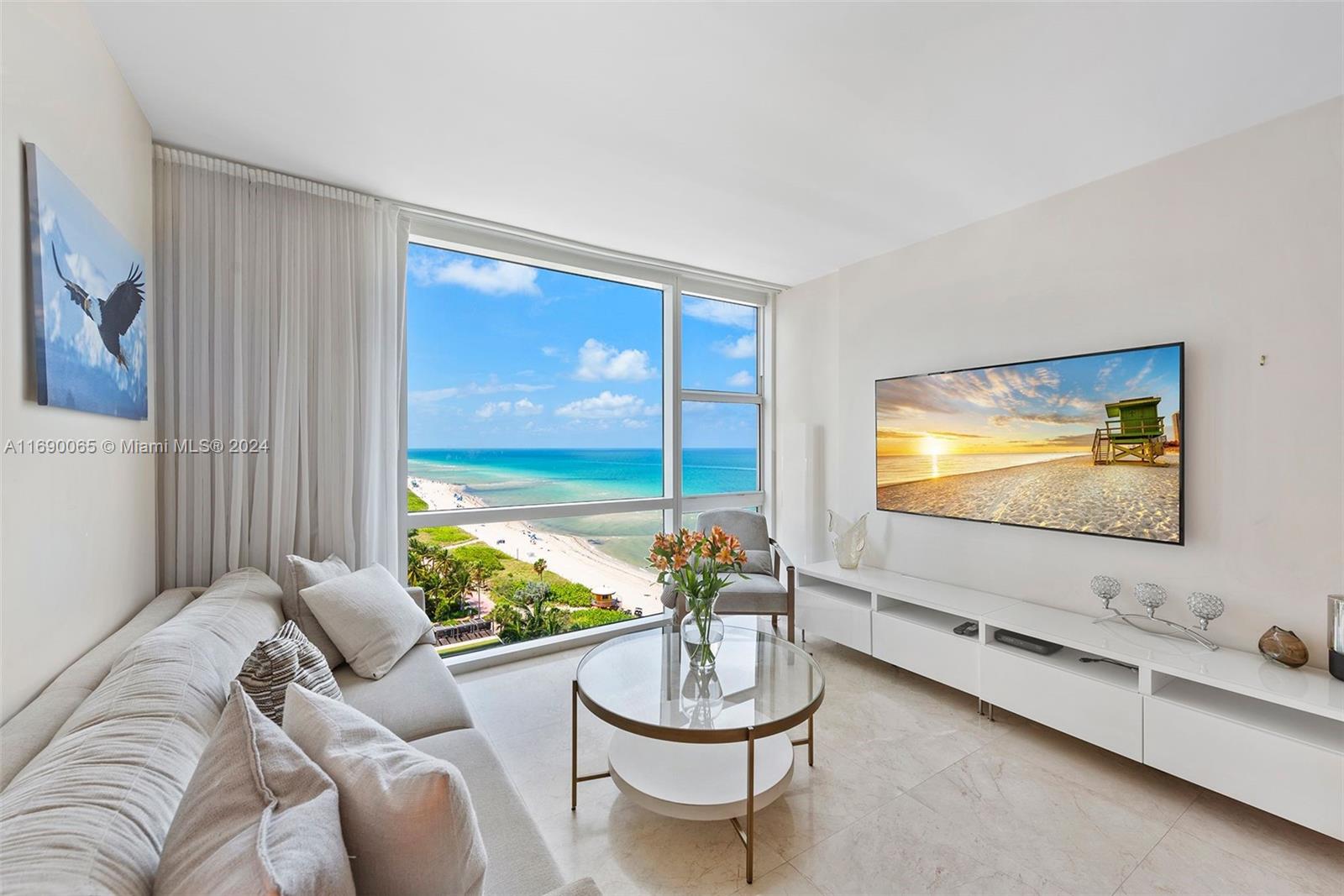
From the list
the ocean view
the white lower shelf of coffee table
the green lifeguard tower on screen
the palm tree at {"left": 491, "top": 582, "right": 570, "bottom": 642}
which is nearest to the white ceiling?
the green lifeguard tower on screen

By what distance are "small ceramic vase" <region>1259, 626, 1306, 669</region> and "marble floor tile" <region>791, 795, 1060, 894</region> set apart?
50.6 inches

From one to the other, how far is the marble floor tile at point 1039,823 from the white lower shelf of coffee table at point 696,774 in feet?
1.96

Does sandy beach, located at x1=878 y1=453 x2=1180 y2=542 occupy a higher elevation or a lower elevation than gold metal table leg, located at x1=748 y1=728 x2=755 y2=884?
higher

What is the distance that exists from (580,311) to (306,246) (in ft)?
8.01

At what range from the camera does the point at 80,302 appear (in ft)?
4.94

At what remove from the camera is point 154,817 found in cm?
88

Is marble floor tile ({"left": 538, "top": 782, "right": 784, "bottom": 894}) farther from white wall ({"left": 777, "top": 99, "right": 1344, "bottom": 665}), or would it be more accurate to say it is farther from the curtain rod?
the curtain rod

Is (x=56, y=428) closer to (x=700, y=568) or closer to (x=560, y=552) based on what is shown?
(x=700, y=568)

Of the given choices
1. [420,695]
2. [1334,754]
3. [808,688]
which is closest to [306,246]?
[420,695]

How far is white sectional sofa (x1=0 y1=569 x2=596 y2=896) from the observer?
755 millimetres

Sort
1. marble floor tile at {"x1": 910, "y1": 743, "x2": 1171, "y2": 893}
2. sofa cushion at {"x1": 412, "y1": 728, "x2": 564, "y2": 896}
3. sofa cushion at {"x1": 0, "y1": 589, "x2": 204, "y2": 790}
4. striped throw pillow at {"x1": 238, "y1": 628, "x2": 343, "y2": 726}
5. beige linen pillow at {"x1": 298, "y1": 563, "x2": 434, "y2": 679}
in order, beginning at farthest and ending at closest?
beige linen pillow at {"x1": 298, "y1": 563, "x2": 434, "y2": 679} → marble floor tile at {"x1": 910, "y1": 743, "x2": 1171, "y2": 893} → striped throw pillow at {"x1": 238, "y1": 628, "x2": 343, "y2": 726} → sofa cushion at {"x1": 412, "y1": 728, "x2": 564, "y2": 896} → sofa cushion at {"x1": 0, "y1": 589, "x2": 204, "y2": 790}

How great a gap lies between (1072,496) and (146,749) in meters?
3.36

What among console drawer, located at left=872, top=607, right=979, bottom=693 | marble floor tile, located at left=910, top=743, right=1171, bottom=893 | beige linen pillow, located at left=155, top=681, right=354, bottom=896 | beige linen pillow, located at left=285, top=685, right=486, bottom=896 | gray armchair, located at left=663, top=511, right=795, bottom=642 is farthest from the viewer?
gray armchair, located at left=663, top=511, right=795, bottom=642

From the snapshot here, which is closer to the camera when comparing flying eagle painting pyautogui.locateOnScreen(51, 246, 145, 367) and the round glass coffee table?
flying eagle painting pyautogui.locateOnScreen(51, 246, 145, 367)
